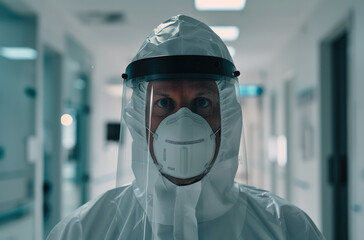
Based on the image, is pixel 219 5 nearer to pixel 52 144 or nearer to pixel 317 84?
pixel 317 84

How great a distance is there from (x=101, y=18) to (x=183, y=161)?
3.24 metres

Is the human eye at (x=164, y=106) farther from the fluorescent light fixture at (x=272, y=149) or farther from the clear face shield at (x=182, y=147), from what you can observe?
the fluorescent light fixture at (x=272, y=149)

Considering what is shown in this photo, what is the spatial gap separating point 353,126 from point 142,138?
1.79 m

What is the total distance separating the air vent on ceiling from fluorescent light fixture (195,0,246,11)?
0.92 m

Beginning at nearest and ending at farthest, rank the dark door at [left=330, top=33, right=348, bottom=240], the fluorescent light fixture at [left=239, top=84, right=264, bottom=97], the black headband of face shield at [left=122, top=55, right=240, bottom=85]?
1. the black headband of face shield at [left=122, top=55, right=240, bottom=85]
2. the dark door at [left=330, top=33, right=348, bottom=240]
3. the fluorescent light fixture at [left=239, top=84, right=264, bottom=97]

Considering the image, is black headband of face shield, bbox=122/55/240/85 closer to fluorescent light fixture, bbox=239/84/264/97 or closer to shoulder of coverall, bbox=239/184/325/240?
shoulder of coverall, bbox=239/184/325/240

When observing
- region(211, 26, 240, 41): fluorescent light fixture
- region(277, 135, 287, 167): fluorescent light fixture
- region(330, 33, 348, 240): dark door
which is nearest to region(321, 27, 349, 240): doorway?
region(330, 33, 348, 240): dark door

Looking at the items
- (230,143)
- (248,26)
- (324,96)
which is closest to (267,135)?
(248,26)

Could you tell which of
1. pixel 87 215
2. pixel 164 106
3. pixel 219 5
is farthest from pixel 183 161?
pixel 219 5

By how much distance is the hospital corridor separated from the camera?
1.12m

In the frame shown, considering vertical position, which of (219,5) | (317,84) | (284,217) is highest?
(219,5)

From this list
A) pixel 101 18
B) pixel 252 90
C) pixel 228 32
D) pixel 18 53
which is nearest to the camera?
pixel 18 53

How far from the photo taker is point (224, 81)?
1189 millimetres

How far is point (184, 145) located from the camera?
1.09 meters
